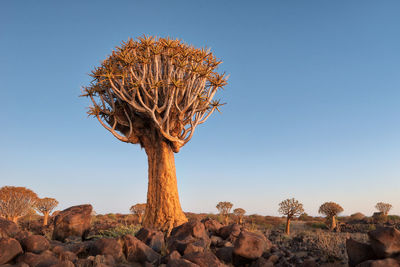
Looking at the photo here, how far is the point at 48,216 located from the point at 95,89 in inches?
626

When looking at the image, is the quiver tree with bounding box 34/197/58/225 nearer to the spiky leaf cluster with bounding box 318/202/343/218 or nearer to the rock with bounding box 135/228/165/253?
the rock with bounding box 135/228/165/253

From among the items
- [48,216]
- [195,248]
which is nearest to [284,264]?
[195,248]

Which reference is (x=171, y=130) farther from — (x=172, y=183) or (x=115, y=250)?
(x=115, y=250)

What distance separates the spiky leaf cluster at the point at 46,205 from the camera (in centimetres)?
2122

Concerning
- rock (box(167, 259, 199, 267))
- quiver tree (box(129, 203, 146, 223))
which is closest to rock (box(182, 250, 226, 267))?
rock (box(167, 259, 199, 267))

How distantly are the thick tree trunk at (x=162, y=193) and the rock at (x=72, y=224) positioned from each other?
2.44 m

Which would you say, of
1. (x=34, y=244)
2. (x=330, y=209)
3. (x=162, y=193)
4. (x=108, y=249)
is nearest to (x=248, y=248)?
(x=108, y=249)

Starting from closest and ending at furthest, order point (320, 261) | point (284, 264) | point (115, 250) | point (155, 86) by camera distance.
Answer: point (115, 250) → point (284, 264) → point (320, 261) → point (155, 86)

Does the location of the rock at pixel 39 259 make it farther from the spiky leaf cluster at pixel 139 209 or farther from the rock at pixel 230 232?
the spiky leaf cluster at pixel 139 209

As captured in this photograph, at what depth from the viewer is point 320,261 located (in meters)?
6.74

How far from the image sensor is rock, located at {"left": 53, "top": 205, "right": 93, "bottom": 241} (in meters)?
8.04

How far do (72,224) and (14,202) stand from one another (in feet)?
38.9

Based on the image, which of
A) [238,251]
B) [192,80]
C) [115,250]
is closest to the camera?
[115,250]

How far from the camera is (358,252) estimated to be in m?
5.29
